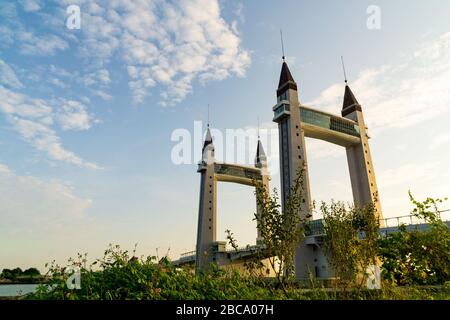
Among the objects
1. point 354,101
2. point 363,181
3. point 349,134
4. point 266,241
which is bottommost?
point 266,241

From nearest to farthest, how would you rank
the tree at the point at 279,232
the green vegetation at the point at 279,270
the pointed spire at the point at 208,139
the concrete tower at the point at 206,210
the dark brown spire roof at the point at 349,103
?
1. the green vegetation at the point at 279,270
2. the tree at the point at 279,232
3. the dark brown spire roof at the point at 349,103
4. the concrete tower at the point at 206,210
5. the pointed spire at the point at 208,139

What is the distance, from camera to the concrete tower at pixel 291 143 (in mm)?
42656

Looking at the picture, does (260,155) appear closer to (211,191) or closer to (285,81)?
(211,191)

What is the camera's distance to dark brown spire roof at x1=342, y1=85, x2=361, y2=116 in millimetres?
56275

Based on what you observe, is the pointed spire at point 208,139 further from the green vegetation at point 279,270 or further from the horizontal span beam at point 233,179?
the green vegetation at point 279,270

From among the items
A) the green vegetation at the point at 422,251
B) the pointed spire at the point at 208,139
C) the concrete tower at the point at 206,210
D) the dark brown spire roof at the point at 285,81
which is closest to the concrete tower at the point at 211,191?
the concrete tower at the point at 206,210

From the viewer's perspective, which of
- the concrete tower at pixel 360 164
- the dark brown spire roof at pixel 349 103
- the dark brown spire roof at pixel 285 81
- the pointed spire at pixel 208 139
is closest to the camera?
the concrete tower at pixel 360 164

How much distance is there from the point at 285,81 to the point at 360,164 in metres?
18.1

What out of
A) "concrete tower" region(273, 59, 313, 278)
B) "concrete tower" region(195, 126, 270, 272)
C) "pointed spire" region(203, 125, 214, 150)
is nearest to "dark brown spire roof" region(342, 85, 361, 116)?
"concrete tower" region(273, 59, 313, 278)

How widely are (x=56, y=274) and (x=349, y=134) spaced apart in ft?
166

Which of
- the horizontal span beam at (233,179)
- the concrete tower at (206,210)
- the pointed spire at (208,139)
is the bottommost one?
the concrete tower at (206,210)

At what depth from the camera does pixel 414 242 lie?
12523 mm
